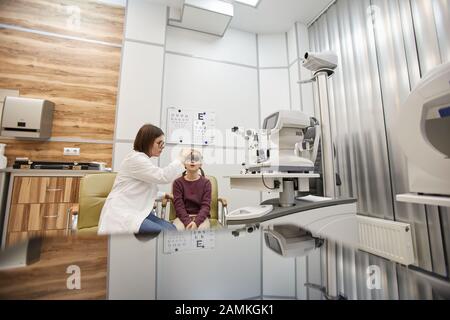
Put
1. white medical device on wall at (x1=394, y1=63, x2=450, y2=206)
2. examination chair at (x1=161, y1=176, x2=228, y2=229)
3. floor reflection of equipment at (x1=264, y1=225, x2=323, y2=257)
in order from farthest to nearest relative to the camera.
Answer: examination chair at (x1=161, y1=176, x2=228, y2=229), white medical device on wall at (x1=394, y1=63, x2=450, y2=206), floor reflection of equipment at (x1=264, y1=225, x2=323, y2=257)

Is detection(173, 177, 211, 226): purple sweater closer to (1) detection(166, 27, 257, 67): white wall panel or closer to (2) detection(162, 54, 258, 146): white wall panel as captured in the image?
(2) detection(162, 54, 258, 146): white wall panel

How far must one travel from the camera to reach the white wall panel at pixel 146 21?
2.61m

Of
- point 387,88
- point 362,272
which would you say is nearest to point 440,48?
point 387,88

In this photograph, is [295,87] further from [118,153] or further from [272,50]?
[118,153]

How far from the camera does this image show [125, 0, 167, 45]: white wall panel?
2.61 meters

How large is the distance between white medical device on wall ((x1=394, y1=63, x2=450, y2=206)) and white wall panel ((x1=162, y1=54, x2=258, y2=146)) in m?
2.23

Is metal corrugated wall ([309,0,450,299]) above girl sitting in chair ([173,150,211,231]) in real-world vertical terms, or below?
above

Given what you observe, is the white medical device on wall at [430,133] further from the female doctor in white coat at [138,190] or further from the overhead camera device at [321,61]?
the female doctor in white coat at [138,190]

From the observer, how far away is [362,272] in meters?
0.51

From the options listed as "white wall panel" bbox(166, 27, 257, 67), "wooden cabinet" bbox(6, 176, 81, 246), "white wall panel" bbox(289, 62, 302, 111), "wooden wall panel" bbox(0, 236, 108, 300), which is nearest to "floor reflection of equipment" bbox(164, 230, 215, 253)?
"wooden wall panel" bbox(0, 236, 108, 300)

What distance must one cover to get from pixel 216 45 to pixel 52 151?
2.60 m

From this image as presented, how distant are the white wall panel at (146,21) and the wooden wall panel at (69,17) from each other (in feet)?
0.52

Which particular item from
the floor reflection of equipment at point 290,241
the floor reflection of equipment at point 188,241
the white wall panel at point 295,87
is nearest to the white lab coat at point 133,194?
the floor reflection of equipment at point 188,241

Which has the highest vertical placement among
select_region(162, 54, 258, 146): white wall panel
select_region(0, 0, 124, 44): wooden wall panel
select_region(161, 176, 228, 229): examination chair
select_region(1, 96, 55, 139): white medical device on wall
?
select_region(0, 0, 124, 44): wooden wall panel
